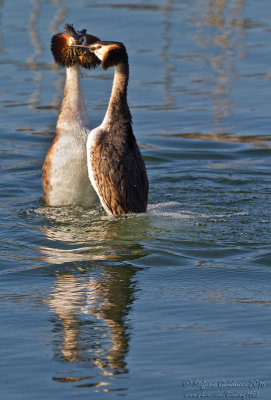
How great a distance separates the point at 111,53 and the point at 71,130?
918mm

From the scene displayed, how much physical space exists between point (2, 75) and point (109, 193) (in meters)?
6.64

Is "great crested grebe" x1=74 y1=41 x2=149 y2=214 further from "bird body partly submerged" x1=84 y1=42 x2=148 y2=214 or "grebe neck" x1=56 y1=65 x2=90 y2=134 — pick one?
"grebe neck" x1=56 y1=65 x2=90 y2=134

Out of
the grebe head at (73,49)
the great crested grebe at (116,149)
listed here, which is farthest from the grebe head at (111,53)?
the grebe head at (73,49)

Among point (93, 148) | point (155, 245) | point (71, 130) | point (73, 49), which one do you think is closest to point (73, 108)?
point (71, 130)

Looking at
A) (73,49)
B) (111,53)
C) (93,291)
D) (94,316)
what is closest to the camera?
(94,316)

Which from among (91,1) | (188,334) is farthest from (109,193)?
(91,1)

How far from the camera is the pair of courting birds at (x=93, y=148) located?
746 centimetres

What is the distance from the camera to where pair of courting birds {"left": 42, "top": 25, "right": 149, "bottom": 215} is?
24.5 ft

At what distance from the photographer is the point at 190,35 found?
15430mm

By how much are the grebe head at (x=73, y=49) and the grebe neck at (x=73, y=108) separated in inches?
3.6

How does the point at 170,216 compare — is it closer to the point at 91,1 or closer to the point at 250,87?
the point at 250,87

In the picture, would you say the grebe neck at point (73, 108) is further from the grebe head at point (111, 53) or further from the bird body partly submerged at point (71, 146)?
the grebe head at point (111, 53)

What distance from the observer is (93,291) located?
6020 mm

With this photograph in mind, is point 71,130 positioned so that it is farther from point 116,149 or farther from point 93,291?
point 93,291
